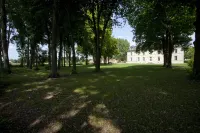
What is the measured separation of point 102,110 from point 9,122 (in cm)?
306

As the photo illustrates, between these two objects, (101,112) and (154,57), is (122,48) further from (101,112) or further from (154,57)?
(101,112)

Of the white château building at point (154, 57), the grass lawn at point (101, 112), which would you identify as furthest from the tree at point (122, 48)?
the grass lawn at point (101, 112)

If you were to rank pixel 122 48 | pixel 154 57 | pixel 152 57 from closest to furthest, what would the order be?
pixel 154 57 → pixel 152 57 → pixel 122 48

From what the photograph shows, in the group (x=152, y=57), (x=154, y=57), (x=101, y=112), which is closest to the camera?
(x=101, y=112)

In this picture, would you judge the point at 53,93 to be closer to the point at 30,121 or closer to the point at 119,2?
the point at 30,121

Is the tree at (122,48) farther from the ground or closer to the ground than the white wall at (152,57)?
farther from the ground

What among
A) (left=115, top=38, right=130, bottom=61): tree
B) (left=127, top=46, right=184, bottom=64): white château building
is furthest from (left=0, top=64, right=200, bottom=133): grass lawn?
(left=115, top=38, right=130, bottom=61): tree

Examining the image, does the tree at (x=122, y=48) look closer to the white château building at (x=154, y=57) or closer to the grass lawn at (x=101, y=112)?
the white château building at (x=154, y=57)

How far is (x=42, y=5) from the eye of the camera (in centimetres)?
1416

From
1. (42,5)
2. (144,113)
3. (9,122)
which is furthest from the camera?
(42,5)

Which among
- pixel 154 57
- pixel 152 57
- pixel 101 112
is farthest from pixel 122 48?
pixel 101 112

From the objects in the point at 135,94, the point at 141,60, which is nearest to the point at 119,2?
the point at 135,94

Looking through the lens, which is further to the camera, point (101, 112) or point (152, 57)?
point (152, 57)

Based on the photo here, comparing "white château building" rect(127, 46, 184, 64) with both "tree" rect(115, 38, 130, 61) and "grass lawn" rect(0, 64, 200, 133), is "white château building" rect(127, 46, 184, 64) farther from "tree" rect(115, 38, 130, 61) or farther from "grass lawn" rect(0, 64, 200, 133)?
"grass lawn" rect(0, 64, 200, 133)
